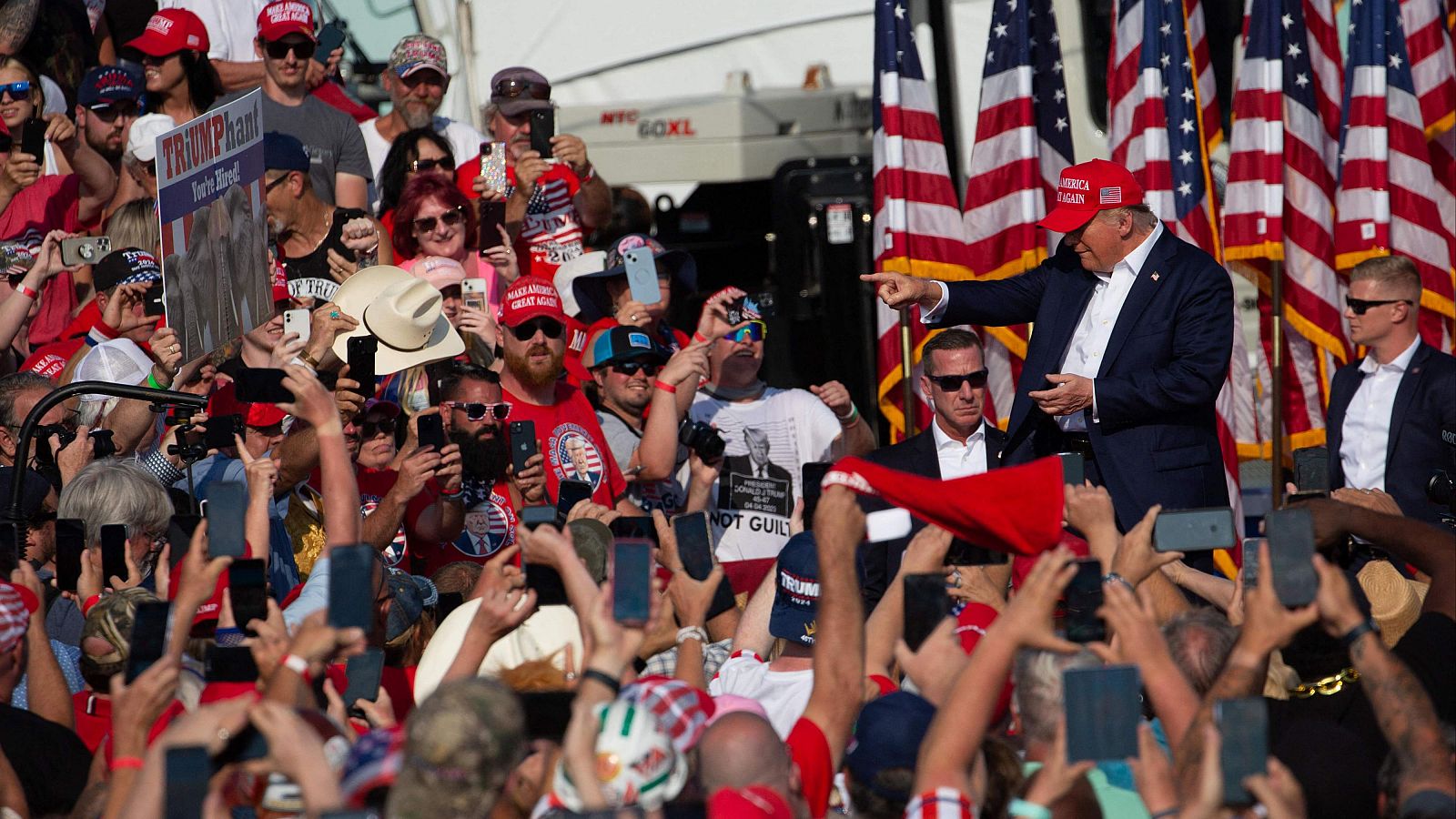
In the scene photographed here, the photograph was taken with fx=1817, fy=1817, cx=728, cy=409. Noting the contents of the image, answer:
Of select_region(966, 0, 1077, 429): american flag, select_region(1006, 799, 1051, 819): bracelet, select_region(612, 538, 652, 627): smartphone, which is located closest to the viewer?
select_region(1006, 799, 1051, 819): bracelet

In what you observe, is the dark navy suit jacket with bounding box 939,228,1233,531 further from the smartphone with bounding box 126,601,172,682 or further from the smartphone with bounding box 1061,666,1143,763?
the smartphone with bounding box 126,601,172,682

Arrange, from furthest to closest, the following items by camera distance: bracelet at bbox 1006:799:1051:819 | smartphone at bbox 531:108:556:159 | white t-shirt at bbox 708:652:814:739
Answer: smartphone at bbox 531:108:556:159 → white t-shirt at bbox 708:652:814:739 → bracelet at bbox 1006:799:1051:819

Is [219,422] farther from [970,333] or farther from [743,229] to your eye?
[743,229]

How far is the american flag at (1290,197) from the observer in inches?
341

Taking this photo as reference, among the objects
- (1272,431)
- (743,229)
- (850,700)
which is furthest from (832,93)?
(850,700)

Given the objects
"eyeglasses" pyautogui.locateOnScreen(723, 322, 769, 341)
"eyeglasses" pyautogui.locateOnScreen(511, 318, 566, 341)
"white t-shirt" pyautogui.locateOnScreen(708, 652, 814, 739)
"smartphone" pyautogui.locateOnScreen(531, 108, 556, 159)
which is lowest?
"white t-shirt" pyautogui.locateOnScreen(708, 652, 814, 739)

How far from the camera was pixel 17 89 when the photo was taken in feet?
23.1

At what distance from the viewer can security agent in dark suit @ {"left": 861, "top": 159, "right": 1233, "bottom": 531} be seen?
220 inches

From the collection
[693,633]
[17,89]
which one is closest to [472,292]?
[17,89]

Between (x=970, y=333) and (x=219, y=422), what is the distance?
2.56m

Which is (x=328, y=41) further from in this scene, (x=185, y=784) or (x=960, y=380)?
(x=185, y=784)

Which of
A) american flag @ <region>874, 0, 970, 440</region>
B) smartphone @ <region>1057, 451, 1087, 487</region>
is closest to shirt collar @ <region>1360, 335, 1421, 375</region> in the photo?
american flag @ <region>874, 0, 970, 440</region>

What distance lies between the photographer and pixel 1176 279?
5.70 m

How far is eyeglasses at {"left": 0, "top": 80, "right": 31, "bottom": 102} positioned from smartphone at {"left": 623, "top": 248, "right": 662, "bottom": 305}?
2.43m
